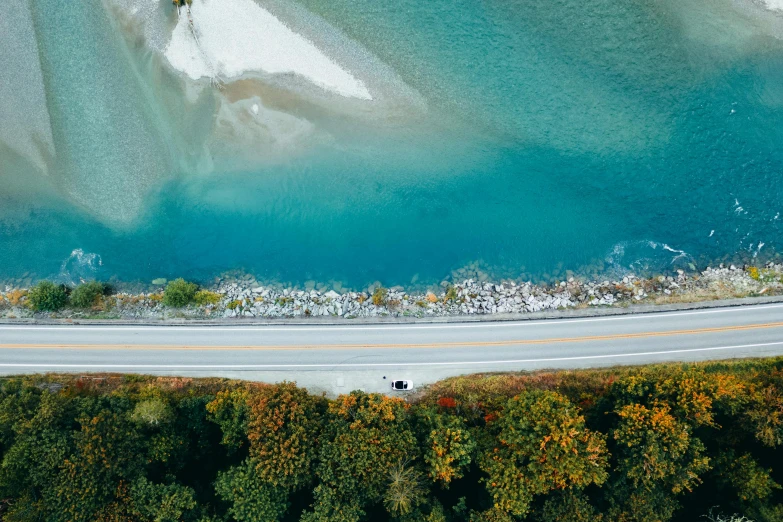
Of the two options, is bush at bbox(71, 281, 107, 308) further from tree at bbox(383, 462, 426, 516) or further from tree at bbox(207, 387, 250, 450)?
tree at bbox(383, 462, 426, 516)

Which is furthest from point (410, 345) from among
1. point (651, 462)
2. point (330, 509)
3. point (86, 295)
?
point (86, 295)

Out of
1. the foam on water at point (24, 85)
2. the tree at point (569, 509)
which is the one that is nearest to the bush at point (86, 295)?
the foam on water at point (24, 85)

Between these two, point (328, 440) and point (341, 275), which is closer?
point (328, 440)

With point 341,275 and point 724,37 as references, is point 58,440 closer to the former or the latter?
point 341,275

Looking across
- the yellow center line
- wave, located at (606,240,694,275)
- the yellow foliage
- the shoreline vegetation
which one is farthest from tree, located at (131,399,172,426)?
wave, located at (606,240,694,275)

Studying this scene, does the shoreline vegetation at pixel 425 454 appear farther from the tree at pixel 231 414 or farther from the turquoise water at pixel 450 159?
the turquoise water at pixel 450 159

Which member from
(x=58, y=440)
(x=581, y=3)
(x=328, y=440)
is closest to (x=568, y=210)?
(x=581, y=3)
